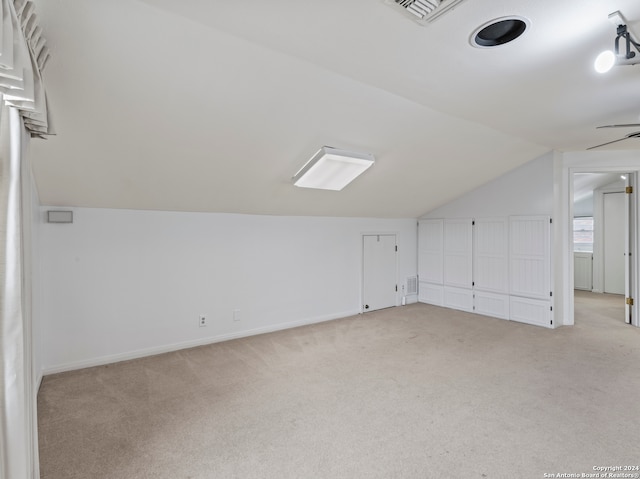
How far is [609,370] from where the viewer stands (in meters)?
3.27

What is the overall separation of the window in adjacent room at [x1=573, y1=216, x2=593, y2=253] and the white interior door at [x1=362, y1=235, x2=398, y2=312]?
515 centimetres

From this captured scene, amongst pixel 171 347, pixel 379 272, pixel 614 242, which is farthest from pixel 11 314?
pixel 614 242

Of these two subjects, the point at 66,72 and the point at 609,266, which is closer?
the point at 66,72

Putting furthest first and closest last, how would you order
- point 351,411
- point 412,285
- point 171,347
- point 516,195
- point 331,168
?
point 412,285 < point 516,195 < point 171,347 < point 331,168 < point 351,411

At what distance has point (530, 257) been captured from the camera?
15.9 feet

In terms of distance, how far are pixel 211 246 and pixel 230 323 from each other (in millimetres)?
1023

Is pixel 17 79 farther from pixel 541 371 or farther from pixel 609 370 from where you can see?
pixel 609 370

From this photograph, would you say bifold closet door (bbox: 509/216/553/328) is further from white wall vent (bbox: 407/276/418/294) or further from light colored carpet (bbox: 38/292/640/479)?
white wall vent (bbox: 407/276/418/294)

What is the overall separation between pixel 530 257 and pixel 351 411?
12.5ft

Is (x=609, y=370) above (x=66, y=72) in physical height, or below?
below

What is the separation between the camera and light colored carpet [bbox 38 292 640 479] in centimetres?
200

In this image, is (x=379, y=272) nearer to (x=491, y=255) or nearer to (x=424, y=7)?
(x=491, y=255)

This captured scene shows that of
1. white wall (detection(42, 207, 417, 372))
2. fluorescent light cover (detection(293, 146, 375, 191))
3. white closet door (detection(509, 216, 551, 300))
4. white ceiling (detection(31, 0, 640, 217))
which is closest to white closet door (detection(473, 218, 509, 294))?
white closet door (detection(509, 216, 551, 300))

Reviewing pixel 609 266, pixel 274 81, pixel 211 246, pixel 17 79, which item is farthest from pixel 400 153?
pixel 609 266
